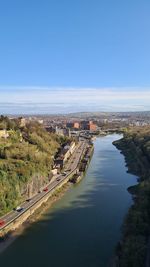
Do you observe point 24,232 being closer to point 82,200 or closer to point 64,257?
point 64,257

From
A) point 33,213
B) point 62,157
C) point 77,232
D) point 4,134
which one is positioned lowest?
point 77,232

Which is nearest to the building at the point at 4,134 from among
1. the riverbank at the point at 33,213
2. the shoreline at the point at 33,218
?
the riverbank at the point at 33,213

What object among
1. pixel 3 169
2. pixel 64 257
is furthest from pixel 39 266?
pixel 3 169

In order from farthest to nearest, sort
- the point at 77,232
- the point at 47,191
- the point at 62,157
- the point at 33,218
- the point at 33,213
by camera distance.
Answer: the point at 62,157 → the point at 47,191 → the point at 33,213 → the point at 33,218 → the point at 77,232

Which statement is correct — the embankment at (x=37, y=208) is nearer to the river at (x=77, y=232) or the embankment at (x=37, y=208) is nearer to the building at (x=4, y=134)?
the river at (x=77, y=232)

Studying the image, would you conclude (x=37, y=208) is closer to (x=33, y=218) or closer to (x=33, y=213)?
(x=33, y=213)

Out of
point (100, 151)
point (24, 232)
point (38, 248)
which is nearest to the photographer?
point (38, 248)

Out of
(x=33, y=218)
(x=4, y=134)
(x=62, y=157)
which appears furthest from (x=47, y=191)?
(x=62, y=157)

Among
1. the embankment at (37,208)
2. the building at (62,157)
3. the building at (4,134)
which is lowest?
the embankment at (37,208)
